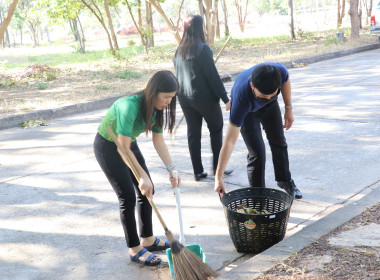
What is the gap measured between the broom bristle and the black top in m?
2.42

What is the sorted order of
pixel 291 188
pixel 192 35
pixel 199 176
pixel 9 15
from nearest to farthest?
1. pixel 291 188
2. pixel 192 35
3. pixel 199 176
4. pixel 9 15

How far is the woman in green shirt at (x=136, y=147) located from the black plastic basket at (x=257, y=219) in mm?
513

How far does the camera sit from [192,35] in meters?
5.09

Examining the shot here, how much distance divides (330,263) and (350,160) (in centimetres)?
281

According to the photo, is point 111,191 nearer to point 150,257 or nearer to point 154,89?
point 150,257

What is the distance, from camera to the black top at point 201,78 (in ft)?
16.8

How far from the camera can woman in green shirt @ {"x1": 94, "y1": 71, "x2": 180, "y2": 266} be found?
3166mm

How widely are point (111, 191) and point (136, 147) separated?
1.88m

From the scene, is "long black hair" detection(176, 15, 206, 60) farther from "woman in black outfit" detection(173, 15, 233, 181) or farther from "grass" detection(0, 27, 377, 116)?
"grass" detection(0, 27, 377, 116)

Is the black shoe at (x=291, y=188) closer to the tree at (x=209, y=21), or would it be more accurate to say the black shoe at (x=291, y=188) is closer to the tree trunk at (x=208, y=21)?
the tree trunk at (x=208, y=21)

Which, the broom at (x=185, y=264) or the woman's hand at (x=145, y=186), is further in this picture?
the woman's hand at (x=145, y=186)

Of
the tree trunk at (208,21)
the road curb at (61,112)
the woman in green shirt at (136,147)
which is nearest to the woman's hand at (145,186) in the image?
the woman in green shirt at (136,147)

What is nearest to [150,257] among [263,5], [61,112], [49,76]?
[61,112]

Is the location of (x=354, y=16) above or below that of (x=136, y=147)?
above
